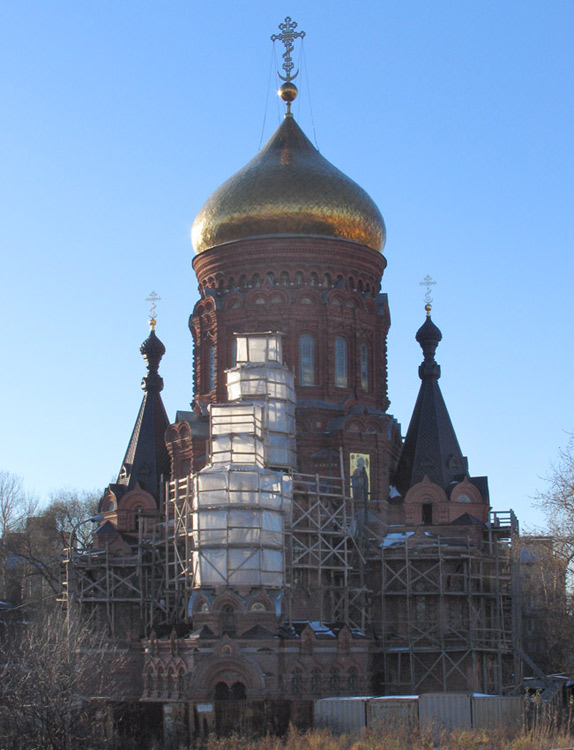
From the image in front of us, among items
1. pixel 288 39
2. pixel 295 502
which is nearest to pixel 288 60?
pixel 288 39

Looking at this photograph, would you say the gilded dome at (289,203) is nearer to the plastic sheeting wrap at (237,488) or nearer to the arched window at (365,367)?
the arched window at (365,367)

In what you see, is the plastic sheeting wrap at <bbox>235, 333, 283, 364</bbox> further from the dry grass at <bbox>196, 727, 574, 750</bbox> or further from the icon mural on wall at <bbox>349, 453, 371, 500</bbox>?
the dry grass at <bbox>196, 727, 574, 750</bbox>

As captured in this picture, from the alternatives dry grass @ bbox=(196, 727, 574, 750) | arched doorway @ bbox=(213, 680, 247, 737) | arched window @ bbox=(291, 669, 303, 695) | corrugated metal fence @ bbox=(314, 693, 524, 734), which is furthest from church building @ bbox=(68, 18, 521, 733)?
dry grass @ bbox=(196, 727, 574, 750)

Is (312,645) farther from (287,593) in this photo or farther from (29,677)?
(29,677)

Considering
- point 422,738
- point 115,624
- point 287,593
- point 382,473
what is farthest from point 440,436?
point 422,738

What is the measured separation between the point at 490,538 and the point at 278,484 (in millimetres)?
6143

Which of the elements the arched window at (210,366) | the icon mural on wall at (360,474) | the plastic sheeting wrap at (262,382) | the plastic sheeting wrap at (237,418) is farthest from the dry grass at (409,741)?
the arched window at (210,366)

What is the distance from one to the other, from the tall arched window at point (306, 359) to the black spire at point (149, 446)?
4.81 metres

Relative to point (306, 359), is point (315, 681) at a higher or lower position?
lower

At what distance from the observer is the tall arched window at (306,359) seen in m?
35.4

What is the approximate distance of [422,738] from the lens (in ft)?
69.2

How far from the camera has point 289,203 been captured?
35688mm

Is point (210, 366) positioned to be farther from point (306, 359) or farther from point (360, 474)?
point (360, 474)

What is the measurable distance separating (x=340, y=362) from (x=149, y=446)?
603 centimetres
